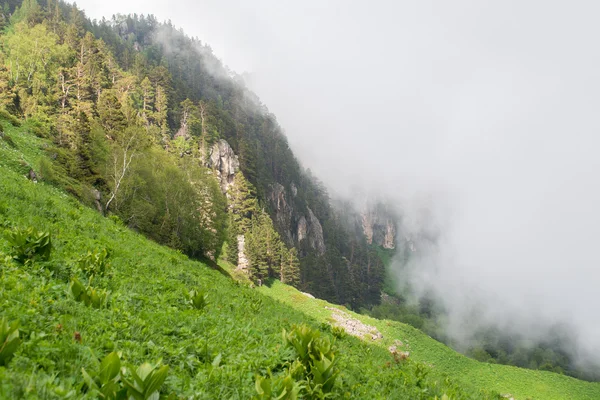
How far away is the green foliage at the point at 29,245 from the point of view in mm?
6270

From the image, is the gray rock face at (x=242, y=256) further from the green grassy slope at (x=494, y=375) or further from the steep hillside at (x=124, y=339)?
the steep hillside at (x=124, y=339)

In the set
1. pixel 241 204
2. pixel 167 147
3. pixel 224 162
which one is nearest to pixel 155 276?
pixel 167 147

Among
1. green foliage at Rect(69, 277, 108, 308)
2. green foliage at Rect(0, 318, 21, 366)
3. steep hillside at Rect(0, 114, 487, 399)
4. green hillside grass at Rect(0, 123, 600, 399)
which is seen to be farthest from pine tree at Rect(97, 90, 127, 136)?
green foliage at Rect(0, 318, 21, 366)

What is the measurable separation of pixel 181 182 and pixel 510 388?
42771 millimetres

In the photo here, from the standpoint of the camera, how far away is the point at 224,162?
94500 millimetres

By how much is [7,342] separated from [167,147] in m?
80.3

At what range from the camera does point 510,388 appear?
32125mm

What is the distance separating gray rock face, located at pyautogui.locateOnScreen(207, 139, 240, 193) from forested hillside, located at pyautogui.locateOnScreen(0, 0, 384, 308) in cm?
44

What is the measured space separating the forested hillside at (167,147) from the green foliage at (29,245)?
70.1 feet

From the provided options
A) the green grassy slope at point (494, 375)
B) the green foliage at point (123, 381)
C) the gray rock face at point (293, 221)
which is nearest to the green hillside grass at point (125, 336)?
the green foliage at point (123, 381)

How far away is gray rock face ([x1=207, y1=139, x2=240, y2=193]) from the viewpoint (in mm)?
90681

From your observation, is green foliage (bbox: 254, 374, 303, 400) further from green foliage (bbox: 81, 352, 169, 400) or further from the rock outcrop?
the rock outcrop

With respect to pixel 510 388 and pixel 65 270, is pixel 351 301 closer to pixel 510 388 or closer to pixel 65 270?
pixel 510 388

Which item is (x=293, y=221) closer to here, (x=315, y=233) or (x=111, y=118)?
(x=315, y=233)
